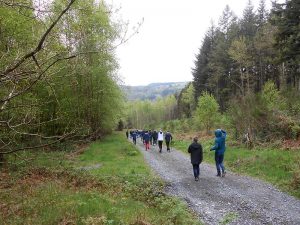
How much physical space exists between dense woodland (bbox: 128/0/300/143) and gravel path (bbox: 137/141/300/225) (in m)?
7.73

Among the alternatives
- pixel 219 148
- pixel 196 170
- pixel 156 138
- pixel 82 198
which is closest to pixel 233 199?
pixel 196 170

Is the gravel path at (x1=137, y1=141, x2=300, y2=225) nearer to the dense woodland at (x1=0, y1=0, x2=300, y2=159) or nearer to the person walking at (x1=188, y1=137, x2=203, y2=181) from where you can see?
the person walking at (x1=188, y1=137, x2=203, y2=181)

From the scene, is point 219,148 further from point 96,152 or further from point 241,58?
point 241,58

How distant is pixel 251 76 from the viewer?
5050cm

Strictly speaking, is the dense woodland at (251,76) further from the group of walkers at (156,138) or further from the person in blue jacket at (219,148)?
the person in blue jacket at (219,148)

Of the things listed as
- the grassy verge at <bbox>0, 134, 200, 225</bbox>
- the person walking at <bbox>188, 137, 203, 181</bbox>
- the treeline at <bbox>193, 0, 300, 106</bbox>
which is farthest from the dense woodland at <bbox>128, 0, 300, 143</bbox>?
the grassy verge at <bbox>0, 134, 200, 225</bbox>

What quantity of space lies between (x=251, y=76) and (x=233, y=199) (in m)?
42.8

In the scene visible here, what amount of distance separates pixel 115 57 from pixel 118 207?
2617cm

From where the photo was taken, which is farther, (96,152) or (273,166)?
(96,152)

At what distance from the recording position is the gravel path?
28.9ft

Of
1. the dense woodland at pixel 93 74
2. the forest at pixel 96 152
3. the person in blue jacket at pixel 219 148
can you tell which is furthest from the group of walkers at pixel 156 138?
the person in blue jacket at pixel 219 148

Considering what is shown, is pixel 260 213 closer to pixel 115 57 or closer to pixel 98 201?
pixel 98 201

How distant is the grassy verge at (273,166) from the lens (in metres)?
12.0

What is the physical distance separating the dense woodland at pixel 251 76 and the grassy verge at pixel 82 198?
9920 millimetres
